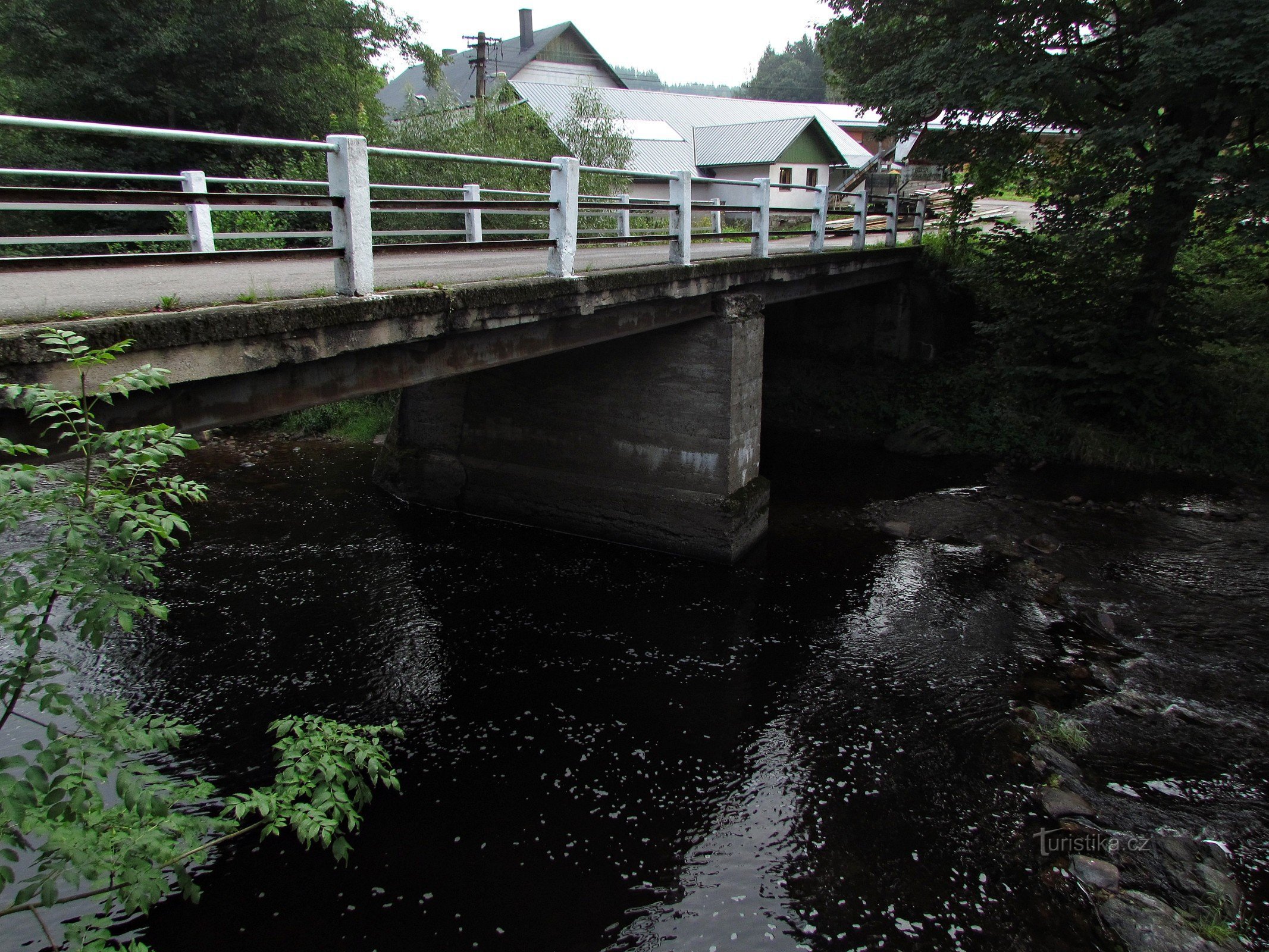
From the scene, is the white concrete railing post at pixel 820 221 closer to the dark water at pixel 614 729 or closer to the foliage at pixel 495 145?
the dark water at pixel 614 729

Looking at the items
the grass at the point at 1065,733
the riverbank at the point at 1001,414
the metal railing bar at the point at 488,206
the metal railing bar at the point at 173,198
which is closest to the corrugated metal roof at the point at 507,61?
the riverbank at the point at 1001,414

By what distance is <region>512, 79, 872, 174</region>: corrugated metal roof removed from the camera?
29.6 metres

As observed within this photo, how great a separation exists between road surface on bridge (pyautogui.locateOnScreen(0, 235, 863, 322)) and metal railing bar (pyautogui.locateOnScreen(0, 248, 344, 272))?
221mm

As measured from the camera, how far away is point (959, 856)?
5777 mm

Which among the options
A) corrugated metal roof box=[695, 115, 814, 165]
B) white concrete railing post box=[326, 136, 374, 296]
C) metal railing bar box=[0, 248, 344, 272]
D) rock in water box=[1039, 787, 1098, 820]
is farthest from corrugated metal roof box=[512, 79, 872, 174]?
rock in water box=[1039, 787, 1098, 820]

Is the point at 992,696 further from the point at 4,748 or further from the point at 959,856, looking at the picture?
the point at 4,748

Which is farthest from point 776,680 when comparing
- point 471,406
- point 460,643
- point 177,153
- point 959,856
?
point 177,153

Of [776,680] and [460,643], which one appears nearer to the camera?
[776,680]

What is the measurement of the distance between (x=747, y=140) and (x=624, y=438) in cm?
2573

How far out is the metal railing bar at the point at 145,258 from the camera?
4422 mm

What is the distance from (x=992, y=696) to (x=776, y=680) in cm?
205

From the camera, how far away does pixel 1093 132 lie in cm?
1220

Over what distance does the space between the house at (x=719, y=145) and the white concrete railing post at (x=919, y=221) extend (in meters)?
11.5

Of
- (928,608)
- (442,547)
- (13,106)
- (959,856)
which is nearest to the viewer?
(959,856)
